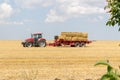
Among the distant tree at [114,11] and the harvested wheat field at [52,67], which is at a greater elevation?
the distant tree at [114,11]

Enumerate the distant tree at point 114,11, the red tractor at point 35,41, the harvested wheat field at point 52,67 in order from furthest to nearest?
the red tractor at point 35,41, the harvested wheat field at point 52,67, the distant tree at point 114,11

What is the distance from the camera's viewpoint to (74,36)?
49.0 m

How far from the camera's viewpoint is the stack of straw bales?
1909 inches

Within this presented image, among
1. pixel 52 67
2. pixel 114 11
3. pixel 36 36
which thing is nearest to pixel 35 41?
pixel 36 36

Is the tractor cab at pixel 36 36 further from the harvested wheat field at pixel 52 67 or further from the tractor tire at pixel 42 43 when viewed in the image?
the harvested wheat field at pixel 52 67

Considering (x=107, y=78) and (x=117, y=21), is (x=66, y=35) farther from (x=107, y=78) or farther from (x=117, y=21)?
(x=107, y=78)

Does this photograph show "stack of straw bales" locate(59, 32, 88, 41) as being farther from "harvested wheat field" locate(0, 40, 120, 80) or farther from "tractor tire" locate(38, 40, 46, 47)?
"harvested wheat field" locate(0, 40, 120, 80)

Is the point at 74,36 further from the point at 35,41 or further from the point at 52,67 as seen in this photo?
the point at 52,67

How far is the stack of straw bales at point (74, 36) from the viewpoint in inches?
1909

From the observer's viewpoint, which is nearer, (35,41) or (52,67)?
(52,67)

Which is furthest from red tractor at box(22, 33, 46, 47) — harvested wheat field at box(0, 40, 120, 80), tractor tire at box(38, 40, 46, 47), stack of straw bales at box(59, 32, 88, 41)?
harvested wheat field at box(0, 40, 120, 80)

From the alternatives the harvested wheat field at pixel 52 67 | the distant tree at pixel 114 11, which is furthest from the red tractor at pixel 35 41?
the distant tree at pixel 114 11

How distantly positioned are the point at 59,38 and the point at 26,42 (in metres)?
4.42

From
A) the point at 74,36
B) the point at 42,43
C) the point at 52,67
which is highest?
the point at 74,36
